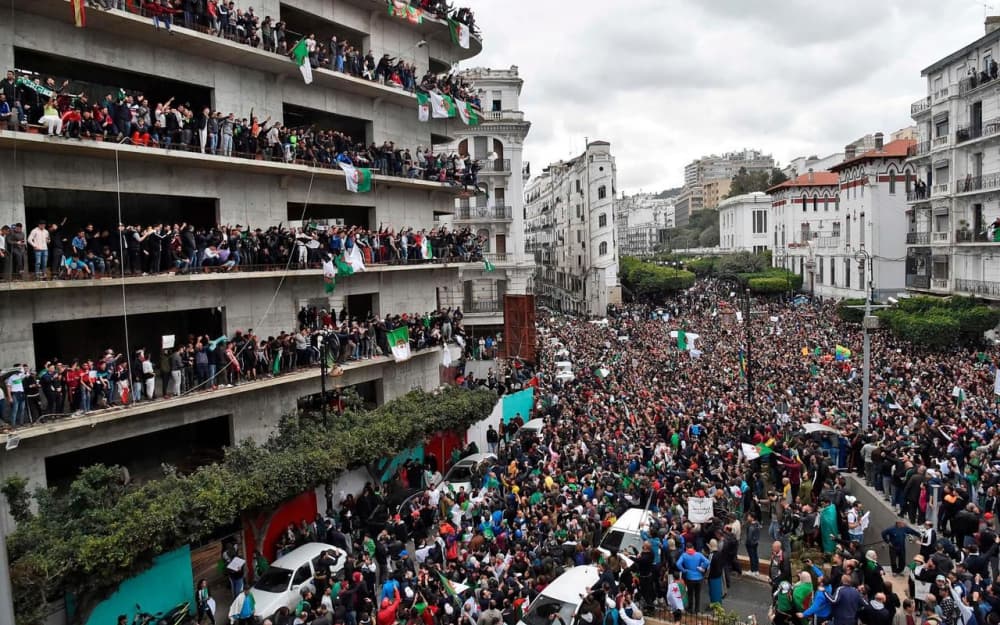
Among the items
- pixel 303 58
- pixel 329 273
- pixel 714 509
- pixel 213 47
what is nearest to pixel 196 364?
pixel 329 273

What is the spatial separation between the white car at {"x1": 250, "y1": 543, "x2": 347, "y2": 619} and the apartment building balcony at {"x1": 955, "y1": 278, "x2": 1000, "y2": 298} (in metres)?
39.9

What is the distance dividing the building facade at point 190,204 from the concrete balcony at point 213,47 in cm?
5

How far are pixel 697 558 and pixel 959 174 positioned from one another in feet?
132

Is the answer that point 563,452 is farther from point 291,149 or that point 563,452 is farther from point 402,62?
point 402,62

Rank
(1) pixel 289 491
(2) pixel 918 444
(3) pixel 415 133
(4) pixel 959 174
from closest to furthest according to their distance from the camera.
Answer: (1) pixel 289 491 → (2) pixel 918 444 → (3) pixel 415 133 → (4) pixel 959 174

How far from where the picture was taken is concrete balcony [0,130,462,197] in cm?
1589

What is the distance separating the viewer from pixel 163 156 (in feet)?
60.9

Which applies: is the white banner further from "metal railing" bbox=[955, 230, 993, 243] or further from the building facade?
"metal railing" bbox=[955, 230, 993, 243]

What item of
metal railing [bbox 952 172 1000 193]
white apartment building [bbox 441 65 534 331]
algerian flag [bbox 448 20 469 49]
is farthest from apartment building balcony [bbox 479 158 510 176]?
metal railing [bbox 952 172 1000 193]

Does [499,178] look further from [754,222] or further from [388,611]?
[754,222]

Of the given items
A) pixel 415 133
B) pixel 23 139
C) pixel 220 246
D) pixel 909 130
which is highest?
pixel 909 130

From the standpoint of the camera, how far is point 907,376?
3102cm

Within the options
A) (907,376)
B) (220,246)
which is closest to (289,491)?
(220,246)

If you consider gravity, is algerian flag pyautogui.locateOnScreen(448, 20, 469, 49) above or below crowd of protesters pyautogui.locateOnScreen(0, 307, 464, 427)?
above
